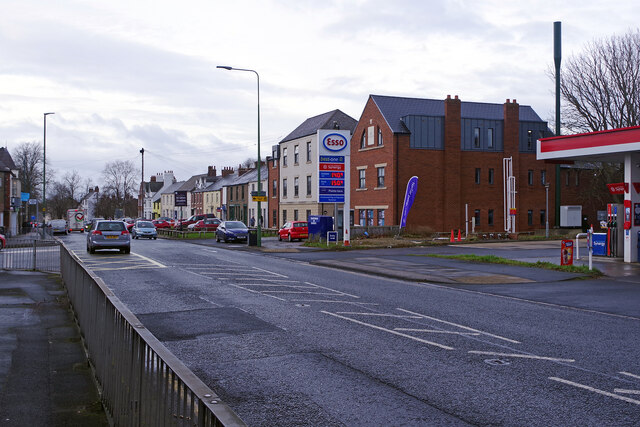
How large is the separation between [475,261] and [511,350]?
52.4 ft

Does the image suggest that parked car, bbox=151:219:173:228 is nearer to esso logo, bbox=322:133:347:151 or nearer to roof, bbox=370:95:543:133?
roof, bbox=370:95:543:133

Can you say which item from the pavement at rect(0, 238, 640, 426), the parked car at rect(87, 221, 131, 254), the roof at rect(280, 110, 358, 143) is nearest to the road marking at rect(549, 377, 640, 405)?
the pavement at rect(0, 238, 640, 426)

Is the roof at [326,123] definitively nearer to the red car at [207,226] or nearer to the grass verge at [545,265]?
the red car at [207,226]

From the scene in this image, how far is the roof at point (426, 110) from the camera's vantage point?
47.6m

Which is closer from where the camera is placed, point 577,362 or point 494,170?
point 577,362

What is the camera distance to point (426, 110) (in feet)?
166

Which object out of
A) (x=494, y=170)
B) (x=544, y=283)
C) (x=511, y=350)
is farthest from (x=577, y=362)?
(x=494, y=170)

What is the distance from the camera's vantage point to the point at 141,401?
4.35 meters

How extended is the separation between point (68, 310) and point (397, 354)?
6.98 m

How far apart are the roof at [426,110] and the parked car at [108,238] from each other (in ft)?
78.9

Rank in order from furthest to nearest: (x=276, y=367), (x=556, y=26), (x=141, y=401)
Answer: (x=556, y=26) → (x=276, y=367) → (x=141, y=401)

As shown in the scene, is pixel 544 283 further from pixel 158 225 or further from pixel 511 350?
pixel 158 225

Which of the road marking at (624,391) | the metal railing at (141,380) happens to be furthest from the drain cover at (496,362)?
the metal railing at (141,380)

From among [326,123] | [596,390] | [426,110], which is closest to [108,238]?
[596,390]
